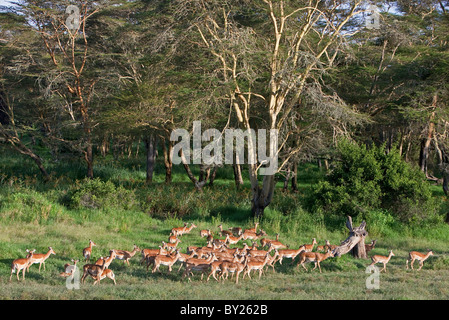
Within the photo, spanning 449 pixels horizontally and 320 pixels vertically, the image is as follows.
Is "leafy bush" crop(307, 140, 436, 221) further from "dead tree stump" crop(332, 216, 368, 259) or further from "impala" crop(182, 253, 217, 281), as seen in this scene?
"impala" crop(182, 253, 217, 281)

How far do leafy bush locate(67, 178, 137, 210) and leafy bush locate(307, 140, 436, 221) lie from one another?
18.4ft

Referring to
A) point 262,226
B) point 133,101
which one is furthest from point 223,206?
point 133,101

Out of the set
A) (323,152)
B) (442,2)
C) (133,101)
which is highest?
(442,2)

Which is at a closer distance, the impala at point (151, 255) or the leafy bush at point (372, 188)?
the impala at point (151, 255)

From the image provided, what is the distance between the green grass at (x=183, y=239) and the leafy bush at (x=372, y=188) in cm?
36

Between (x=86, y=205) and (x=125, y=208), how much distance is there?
116cm

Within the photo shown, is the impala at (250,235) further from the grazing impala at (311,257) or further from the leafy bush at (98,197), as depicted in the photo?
the leafy bush at (98,197)

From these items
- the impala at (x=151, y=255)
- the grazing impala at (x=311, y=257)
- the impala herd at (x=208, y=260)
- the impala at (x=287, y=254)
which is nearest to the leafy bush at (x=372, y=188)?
the impala herd at (x=208, y=260)

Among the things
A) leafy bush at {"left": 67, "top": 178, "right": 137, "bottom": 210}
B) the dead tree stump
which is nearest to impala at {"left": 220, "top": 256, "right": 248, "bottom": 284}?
the dead tree stump

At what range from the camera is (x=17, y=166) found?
25719mm

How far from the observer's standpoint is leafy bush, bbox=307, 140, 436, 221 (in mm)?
13688

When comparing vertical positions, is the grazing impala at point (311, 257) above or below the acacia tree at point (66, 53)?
below

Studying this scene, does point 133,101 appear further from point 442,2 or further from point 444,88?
point 442,2

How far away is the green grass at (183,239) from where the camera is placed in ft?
23.9
